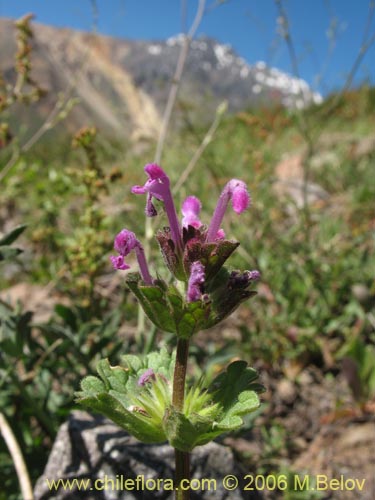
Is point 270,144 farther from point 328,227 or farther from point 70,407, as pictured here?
point 70,407

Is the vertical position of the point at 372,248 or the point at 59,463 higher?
the point at 372,248

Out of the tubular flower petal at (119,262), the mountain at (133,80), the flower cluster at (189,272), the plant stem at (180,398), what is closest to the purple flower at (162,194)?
the flower cluster at (189,272)

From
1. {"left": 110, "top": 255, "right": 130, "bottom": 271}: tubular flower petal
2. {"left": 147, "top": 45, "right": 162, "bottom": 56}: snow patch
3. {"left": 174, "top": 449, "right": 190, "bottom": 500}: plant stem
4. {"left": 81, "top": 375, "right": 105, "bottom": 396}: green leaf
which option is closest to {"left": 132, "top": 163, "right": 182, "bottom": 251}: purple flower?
{"left": 110, "top": 255, "right": 130, "bottom": 271}: tubular flower petal

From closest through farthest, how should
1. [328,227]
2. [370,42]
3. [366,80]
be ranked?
1. [370,42]
2. [328,227]
3. [366,80]

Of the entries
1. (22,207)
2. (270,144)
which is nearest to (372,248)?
(22,207)

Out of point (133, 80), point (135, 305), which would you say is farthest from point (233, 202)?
point (133, 80)

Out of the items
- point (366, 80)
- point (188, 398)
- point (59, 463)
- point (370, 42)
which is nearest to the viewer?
point (188, 398)

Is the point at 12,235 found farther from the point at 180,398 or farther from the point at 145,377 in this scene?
the point at 180,398
